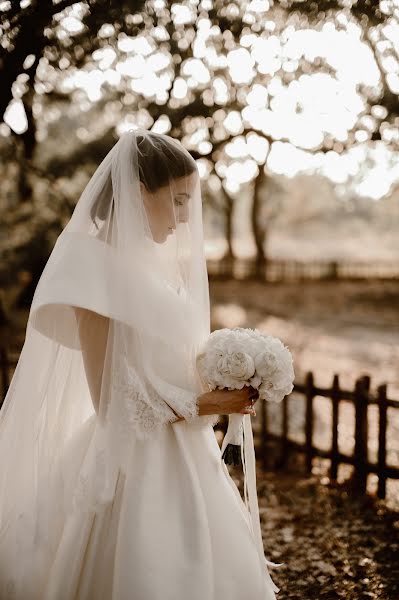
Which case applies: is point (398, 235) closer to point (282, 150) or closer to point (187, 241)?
point (282, 150)

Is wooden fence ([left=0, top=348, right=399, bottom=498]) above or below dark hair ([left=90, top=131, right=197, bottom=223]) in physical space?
below

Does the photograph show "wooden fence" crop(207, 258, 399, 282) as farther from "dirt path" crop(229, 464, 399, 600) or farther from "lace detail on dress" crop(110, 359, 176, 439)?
"lace detail on dress" crop(110, 359, 176, 439)

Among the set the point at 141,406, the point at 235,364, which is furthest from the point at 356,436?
the point at 141,406

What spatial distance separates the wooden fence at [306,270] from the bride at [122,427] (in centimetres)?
2474

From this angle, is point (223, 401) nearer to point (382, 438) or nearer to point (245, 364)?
point (245, 364)

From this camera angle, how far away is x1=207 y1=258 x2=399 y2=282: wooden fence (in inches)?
1077

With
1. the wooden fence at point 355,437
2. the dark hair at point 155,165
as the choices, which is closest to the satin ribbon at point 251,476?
the dark hair at point 155,165

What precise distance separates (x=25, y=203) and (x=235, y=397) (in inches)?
451

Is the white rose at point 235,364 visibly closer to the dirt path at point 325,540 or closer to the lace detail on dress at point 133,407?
the lace detail on dress at point 133,407

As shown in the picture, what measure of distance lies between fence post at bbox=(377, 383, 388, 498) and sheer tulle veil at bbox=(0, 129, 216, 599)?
319 cm

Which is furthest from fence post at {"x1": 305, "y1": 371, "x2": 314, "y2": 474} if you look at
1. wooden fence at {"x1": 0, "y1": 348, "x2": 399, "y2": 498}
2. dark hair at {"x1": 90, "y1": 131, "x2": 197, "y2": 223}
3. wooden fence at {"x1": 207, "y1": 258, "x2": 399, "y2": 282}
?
wooden fence at {"x1": 207, "y1": 258, "x2": 399, "y2": 282}

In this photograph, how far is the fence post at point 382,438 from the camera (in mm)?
5395

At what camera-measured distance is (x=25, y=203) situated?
13.0 m

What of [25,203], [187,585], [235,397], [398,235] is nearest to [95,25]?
[235,397]
